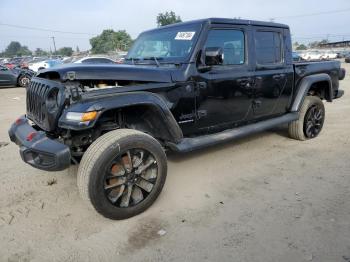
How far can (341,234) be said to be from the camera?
9.10 ft

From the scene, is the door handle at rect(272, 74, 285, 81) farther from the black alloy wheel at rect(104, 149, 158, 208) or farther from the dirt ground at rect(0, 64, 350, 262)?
the black alloy wheel at rect(104, 149, 158, 208)

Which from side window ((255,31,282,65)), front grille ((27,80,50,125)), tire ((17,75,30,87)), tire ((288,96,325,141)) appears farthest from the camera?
tire ((17,75,30,87))

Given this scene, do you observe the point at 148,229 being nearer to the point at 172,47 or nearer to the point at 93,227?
the point at 93,227

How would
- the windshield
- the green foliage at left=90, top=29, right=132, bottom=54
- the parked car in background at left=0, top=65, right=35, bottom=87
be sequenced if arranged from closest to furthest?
1. the windshield
2. the parked car in background at left=0, top=65, right=35, bottom=87
3. the green foliage at left=90, top=29, right=132, bottom=54

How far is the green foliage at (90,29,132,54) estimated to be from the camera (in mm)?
61438

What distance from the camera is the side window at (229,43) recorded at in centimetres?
381

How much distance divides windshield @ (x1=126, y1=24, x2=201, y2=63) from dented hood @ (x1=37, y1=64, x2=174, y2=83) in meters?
0.36

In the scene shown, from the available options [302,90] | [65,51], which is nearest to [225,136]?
[302,90]

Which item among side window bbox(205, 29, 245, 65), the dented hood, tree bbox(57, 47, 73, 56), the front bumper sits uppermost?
tree bbox(57, 47, 73, 56)

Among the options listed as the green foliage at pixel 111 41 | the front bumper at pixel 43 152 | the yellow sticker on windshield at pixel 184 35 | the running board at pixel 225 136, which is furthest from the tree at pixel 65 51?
the front bumper at pixel 43 152

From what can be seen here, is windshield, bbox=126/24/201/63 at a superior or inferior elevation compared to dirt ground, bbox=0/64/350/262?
superior

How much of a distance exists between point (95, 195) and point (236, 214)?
1.38m

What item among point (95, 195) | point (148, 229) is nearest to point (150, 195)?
point (148, 229)

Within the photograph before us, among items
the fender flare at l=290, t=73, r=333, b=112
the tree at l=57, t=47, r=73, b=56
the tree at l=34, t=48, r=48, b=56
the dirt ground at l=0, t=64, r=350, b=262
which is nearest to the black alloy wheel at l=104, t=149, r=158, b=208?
the dirt ground at l=0, t=64, r=350, b=262
